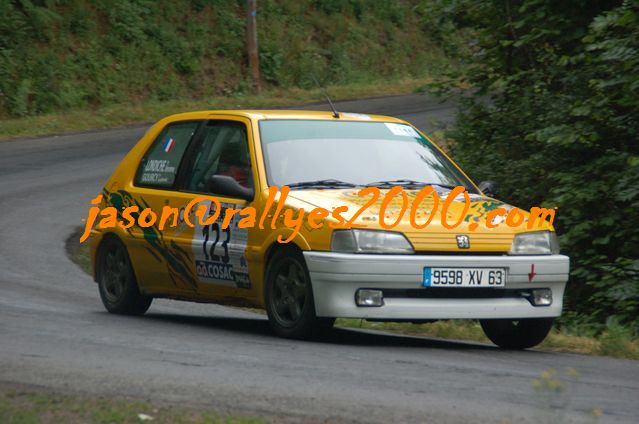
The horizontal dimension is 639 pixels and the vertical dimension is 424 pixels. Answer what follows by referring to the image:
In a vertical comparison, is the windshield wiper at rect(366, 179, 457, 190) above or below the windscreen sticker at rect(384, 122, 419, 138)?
below

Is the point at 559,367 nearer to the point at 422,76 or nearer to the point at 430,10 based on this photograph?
the point at 430,10

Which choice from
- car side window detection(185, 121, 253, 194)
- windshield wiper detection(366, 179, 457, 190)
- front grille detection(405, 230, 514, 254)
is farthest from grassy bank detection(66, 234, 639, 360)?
car side window detection(185, 121, 253, 194)

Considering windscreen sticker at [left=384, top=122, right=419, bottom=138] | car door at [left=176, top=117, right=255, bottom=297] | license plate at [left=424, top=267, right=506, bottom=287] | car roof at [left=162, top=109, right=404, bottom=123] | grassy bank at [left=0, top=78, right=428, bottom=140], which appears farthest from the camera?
grassy bank at [left=0, top=78, right=428, bottom=140]

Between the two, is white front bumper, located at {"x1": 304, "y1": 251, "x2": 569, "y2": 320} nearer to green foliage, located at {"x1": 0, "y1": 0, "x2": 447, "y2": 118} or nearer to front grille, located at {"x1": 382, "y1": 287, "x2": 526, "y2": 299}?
front grille, located at {"x1": 382, "y1": 287, "x2": 526, "y2": 299}

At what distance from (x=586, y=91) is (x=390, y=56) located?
32.3m

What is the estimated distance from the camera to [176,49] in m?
37.0

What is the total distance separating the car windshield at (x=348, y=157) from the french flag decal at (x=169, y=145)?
1.18 meters

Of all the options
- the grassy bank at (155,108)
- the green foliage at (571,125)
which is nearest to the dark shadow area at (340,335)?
the green foliage at (571,125)

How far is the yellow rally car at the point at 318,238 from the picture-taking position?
27.9 ft

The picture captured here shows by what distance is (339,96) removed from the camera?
114 ft

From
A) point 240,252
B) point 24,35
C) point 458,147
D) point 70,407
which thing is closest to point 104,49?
point 24,35

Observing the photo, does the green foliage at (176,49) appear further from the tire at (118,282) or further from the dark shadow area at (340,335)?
the dark shadow area at (340,335)

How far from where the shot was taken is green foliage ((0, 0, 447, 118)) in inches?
1262

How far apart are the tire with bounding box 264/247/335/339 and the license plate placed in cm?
74
